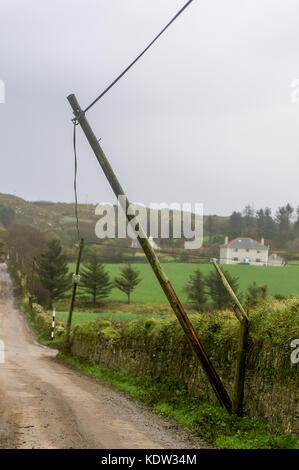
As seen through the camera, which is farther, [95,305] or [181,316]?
[95,305]

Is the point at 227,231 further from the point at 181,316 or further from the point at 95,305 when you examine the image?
the point at 181,316

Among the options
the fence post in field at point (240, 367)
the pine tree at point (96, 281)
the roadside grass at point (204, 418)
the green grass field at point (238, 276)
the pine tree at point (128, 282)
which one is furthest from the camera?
the pine tree at point (128, 282)

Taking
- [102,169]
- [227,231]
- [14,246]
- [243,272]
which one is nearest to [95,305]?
[243,272]

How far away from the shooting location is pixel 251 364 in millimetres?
8734

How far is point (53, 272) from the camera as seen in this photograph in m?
59.9

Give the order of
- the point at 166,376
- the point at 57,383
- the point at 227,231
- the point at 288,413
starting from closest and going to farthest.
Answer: the point at 288,413, the point at 166,376, the point at 57,383, the point at 227,231

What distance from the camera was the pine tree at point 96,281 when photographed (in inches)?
2648

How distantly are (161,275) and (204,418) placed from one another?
288 centimetres

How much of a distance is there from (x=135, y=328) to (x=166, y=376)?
8.20 feet

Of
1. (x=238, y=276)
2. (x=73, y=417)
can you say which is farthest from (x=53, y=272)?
(x=73, y=417)

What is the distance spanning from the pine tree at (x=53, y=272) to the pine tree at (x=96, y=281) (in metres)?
6.40

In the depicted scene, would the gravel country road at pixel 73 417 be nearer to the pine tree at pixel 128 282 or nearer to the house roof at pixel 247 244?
the pine tree at pixel 128 282

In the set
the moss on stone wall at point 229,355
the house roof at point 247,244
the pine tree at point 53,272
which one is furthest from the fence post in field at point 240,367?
the house roof at point 247,244

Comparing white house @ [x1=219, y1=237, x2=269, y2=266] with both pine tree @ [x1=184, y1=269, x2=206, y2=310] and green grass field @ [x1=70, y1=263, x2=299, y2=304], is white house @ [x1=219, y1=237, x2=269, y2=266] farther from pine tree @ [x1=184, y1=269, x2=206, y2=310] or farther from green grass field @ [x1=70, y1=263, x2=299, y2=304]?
pine tree @ [x1=184, y1=269, x2=206, y2=310]
